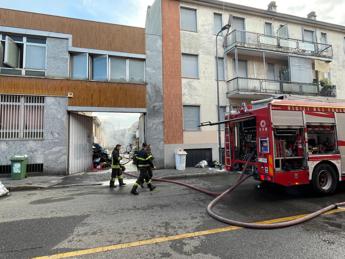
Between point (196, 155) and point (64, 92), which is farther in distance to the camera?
point (196, 155)

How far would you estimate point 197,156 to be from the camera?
14.8m

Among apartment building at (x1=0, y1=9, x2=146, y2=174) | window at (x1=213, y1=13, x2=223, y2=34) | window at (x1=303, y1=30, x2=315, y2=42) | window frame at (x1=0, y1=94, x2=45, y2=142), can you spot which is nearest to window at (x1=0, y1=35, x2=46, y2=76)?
apartment building at (x1=0, y1=9, x2=146, y2=174)

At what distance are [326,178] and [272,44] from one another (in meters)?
12.6

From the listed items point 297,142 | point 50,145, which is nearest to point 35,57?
point 50,145

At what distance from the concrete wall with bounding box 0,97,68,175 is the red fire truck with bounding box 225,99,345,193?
30.2 ft

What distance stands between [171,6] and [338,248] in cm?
1541

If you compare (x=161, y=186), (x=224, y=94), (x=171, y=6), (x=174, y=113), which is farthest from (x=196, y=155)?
(x=171, y=6)

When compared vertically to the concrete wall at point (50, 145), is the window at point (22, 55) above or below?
above

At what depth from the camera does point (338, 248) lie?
3654 millimetres

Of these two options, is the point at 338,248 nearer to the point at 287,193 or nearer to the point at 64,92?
the point at 287,193

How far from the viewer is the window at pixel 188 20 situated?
15.5m

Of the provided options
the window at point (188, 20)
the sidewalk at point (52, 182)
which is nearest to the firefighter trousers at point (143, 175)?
the sidewalk at point (52, 182)

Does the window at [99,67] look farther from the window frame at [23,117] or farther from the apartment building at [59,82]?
the window frame at [23,117]

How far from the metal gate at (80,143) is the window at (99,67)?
102 inches
